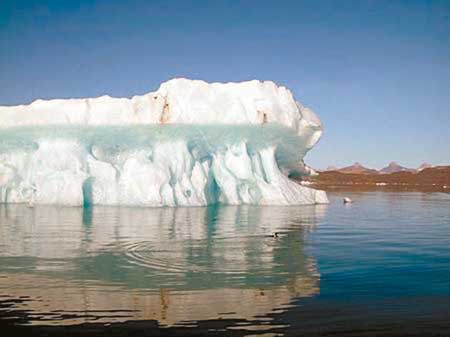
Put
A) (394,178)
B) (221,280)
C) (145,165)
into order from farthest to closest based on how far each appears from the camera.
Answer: (394,178) < (145,165) < (221,280)

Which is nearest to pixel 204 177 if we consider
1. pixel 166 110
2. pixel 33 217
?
pixel 166 110

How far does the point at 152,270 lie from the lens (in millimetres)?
9594

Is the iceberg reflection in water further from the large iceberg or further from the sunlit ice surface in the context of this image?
Result: the large iceberg

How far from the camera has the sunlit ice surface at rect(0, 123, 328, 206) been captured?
26.8m

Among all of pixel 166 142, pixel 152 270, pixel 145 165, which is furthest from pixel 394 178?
pixel 152 270

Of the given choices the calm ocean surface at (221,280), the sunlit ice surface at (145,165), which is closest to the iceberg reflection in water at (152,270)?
the calm ocean surface at (221,280)

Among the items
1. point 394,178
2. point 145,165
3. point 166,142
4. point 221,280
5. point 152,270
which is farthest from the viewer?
point 394,178

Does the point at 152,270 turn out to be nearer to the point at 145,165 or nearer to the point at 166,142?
the point at 145,165

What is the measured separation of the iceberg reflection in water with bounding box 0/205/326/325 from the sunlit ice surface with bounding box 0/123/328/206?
8.42 meters

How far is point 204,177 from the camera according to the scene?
28266 millimetres

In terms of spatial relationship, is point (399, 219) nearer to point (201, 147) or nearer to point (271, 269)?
point (201, 147)

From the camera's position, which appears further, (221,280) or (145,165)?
(145,165)

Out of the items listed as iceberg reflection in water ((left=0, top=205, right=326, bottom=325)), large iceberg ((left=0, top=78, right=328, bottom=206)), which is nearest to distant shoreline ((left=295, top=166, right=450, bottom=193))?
large iceberg ((left=0, top=78, right=328, bottom=206))

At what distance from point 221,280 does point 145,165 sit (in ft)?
61.4
